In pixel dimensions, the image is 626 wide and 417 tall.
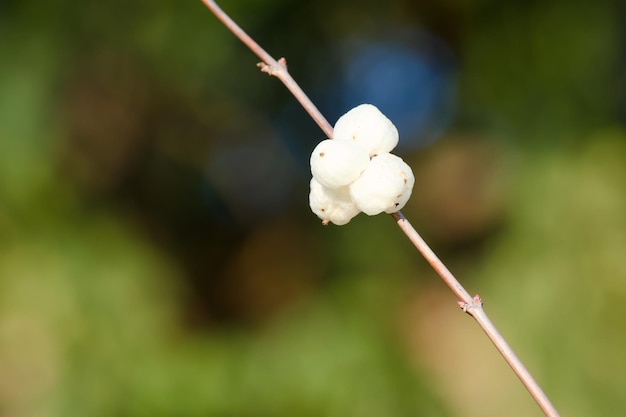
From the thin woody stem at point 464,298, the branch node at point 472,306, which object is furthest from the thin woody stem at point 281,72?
the branch node at point 472,306

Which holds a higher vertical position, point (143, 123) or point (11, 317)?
point (143, 123)

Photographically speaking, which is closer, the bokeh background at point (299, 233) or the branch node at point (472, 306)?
the branch node at point (472, 306)

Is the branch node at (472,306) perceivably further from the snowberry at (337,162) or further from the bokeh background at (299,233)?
the bokeh background at (299,233)

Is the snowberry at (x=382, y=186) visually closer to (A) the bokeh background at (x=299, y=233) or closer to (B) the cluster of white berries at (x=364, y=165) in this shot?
(B) the cluster of white berries at (x=364, y=165)

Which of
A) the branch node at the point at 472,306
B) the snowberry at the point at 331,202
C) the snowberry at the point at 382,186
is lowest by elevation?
the branch node at the point at 472,306

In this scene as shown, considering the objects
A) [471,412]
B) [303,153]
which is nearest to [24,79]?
[303,153]

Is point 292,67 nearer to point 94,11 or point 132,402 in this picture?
point 94,11

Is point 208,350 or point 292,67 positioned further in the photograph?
point 292,67

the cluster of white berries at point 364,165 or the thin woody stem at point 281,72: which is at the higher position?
the thin woody stem at point 281,72

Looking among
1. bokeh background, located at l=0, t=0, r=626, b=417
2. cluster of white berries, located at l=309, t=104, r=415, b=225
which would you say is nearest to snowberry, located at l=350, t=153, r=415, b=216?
cluster of white berries, located at l=309, t=104, r=415, b=225
